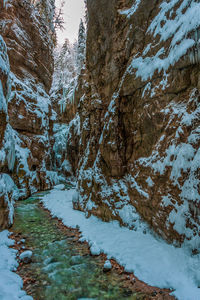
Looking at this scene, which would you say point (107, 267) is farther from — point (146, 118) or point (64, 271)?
point (146, 118)

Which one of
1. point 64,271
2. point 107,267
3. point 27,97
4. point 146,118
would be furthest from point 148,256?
point 27,97

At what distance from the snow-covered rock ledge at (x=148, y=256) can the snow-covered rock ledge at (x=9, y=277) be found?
7.12ft

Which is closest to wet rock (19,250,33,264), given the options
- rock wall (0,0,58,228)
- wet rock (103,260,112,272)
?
wet rock (103,260,112,272)

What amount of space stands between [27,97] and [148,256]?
612 inches

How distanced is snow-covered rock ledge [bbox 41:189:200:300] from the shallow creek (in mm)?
424

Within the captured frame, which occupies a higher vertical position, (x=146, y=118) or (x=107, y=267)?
(x=146, y=118)

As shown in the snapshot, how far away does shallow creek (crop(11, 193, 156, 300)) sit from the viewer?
11.3 feet

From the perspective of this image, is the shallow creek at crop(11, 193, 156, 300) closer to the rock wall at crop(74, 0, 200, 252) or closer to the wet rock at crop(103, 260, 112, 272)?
the wet rock at crop(103, 260, 112, 272)

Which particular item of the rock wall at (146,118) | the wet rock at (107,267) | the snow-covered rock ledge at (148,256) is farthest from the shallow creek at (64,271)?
the rock wall at (146,118)

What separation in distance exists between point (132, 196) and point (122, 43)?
665 centimetres

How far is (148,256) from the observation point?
13.9 ft

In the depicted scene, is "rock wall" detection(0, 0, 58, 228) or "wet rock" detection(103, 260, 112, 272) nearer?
"wet rock" detection(103, 260, 112, 272)

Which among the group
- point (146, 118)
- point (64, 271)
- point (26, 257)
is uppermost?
point (146, 118)

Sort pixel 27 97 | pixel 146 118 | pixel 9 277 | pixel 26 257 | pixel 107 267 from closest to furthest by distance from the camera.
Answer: pixel 9 277, pixel 107 267, pixel 26 257, pixel 146 118, pixel 27 97
